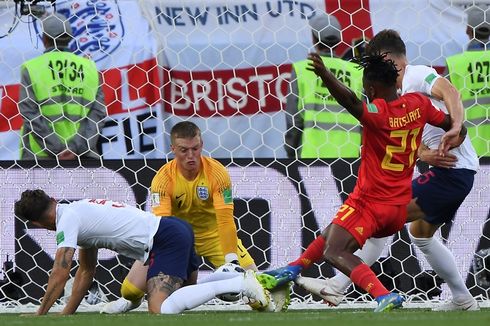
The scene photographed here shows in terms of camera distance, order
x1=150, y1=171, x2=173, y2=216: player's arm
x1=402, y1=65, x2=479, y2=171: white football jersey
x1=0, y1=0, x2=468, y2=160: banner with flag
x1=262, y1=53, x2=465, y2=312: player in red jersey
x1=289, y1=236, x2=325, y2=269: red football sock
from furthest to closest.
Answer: x1=0, y1=0, x2=468, y2=160: banner with flag, x1=150, y1=171, x2=173, y2=216: player's arm, x1=402, y1=65, x2=479, y2=171: white football jersey, x1=289, y1=236, x2=325, y2=269: red football sock, x1=262, y1=53, x2=465, y2=312: player in red jersey

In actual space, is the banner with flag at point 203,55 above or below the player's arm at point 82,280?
above

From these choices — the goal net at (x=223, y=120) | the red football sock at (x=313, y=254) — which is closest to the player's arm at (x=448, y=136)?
the red football sock at (x=313, y=254)

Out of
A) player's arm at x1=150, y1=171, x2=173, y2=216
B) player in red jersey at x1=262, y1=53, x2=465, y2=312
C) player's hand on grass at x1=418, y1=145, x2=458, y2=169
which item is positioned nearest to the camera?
player in red jersey at x1=262, y1=53, x2=465, y2=312

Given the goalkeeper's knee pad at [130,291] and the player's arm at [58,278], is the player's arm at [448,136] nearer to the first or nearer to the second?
the goalkeeper's knee pad at [130,291]

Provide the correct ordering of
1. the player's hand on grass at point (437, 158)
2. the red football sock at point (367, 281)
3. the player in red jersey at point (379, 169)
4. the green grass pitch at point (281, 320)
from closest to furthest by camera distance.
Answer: the green grass pitch at point (281, 320) < the red football sock at point (367, 281) < the player in red jersey at point (379, 169) < the player's hand on grass at point (437, 158)

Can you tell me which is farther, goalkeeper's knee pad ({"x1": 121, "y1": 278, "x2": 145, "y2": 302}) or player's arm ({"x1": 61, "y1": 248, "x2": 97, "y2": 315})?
goalkeeper's knee pad ({"x1": 121, "y1": 278, "x2": 145, "y2": 302})

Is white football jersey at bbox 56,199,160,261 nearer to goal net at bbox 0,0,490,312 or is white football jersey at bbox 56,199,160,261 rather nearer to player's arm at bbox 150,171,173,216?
player's arm at bbox 150,171,173,216

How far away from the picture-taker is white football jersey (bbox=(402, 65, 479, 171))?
26.3ft

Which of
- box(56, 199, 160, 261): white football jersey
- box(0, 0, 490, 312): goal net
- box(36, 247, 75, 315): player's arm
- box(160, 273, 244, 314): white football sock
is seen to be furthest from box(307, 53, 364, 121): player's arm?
box(0, 0, 490, 312): goal net

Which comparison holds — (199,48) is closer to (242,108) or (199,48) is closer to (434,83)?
(242,108)

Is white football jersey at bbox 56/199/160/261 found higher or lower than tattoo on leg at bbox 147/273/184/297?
higher

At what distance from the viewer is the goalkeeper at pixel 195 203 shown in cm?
856

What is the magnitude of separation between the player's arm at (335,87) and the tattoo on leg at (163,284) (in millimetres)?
1630

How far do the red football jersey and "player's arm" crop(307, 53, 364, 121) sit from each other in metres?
0.17
